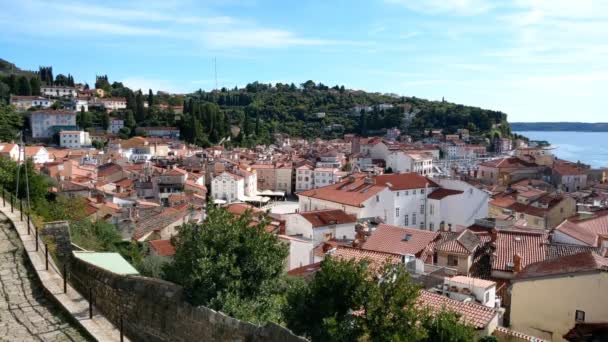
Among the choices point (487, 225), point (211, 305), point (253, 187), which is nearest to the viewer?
point (211, 305)

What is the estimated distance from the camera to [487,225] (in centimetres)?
2825

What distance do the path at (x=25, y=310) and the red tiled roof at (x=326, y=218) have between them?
19250 mm

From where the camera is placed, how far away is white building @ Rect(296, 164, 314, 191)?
7112 centimetres

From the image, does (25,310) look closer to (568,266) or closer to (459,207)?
(568,266)

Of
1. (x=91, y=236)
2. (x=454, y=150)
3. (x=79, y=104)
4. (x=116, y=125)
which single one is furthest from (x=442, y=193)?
(x=79, y=104)

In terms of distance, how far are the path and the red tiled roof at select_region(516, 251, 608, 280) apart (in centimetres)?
1082

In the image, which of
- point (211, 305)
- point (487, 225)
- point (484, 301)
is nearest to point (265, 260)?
point (211, 305)

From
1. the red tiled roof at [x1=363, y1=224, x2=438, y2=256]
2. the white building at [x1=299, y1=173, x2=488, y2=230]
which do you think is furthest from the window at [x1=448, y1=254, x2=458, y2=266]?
the white building at [x1=299, y1=173, x2=488, y2=230]

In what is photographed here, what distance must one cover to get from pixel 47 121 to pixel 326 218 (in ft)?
236

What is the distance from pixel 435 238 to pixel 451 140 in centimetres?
10208

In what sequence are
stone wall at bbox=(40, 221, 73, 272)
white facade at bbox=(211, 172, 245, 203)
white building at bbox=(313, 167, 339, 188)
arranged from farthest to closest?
white building at bbox=(313, 167, 339, 188) < white facade at bbox=(211, 172, 245, 203) < stone wall at bbox=(40, 221, 73, 272)

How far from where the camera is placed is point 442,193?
39.2 meters

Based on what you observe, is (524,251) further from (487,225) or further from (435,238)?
(487,225)

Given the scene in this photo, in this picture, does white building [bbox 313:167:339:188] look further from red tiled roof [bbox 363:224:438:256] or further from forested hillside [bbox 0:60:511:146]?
red tiled roof [bbox 363:224:438:256]
